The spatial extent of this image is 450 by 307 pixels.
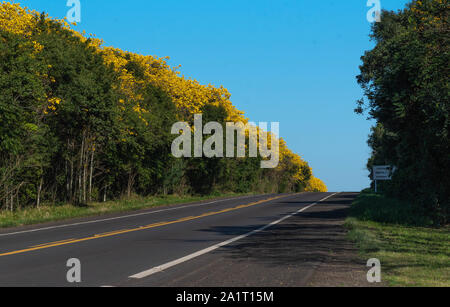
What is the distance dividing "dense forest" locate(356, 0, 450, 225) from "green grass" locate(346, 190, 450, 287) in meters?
2.10

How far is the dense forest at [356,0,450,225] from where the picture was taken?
12141 mm

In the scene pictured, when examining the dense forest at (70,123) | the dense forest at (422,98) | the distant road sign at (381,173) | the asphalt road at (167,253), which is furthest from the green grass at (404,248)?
the distant road sign at (381,173)

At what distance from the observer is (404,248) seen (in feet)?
40.6

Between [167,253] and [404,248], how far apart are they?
18.7 feet

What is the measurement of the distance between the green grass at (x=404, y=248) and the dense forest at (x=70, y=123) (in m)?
14.4

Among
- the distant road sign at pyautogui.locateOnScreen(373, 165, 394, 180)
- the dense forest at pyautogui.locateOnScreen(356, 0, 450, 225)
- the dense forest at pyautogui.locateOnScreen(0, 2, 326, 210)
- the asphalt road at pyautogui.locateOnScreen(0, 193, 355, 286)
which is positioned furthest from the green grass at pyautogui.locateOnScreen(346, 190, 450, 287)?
the distant road sign at pyautogui.locateOnScreen(373, 165, 394, 180)

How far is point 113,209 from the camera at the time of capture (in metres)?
25.9

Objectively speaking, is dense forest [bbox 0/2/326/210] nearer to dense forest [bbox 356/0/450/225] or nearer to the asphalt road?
the asphalt road

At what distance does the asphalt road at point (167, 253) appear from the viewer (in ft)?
26.3

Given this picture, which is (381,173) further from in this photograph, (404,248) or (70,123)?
(404,248)

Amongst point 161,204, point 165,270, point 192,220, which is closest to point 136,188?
point 161,204

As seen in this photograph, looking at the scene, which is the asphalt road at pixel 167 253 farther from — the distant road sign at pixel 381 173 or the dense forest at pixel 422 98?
the distant road sign at pixel 381 173

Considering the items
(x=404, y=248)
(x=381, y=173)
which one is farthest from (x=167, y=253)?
(x=381, y=173)

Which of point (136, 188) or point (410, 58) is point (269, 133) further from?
point (410, 58)
